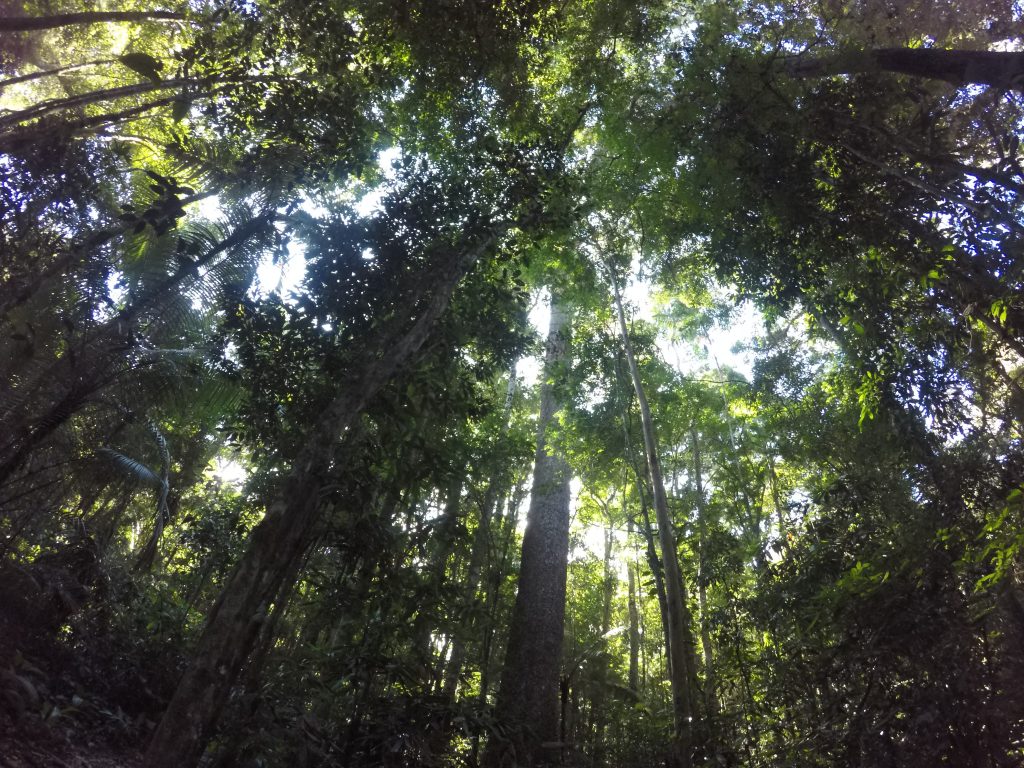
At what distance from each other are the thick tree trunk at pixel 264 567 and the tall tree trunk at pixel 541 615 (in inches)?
91.9

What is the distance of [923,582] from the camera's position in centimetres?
381

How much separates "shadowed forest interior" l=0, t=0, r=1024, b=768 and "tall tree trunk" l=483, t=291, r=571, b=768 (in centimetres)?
6

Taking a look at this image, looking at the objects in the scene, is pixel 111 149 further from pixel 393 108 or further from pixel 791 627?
pixel 791 627

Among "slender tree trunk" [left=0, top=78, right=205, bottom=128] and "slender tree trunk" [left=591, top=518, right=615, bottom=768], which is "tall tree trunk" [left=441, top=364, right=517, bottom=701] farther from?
"slender tree trunk" [left=0, top=78, right=205, bottom=128]

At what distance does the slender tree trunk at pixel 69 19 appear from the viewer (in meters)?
6.25

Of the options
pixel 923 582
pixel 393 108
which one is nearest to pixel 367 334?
pixel 393 108

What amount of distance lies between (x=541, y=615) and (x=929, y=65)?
24.9ft

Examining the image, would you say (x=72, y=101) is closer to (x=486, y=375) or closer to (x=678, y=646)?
(x=486, y=375)

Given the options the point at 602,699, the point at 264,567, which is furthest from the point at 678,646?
the point at 602,699

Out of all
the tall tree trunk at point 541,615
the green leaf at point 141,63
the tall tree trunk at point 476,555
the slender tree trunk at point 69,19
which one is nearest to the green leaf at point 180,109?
the green leaf at point 141,63

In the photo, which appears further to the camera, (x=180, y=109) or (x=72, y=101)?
(x=72, y=101)

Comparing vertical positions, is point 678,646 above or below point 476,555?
below

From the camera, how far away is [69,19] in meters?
7.32

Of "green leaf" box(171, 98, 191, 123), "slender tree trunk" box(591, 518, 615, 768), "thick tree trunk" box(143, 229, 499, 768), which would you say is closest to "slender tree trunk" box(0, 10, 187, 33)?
"green leaf" box(171, 98, 191, 123)
